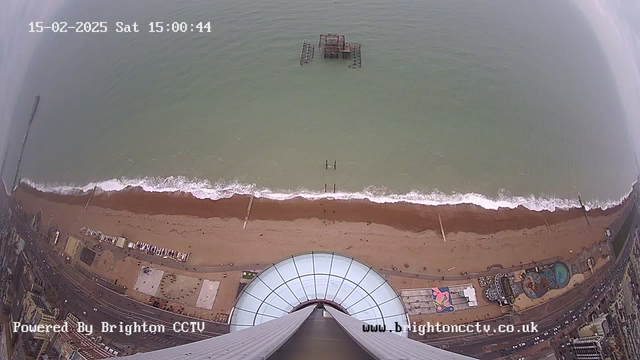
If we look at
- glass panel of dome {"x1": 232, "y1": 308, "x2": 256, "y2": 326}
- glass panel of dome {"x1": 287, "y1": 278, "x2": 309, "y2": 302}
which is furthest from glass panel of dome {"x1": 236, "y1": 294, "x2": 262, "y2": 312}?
glass panel of dome {"x1": 287, "y1": 278, "x2": 309, "y2": 302}

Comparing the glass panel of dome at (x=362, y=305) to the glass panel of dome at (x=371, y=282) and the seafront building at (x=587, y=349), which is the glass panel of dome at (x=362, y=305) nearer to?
the glass panel of dome at (x=371, y=282)

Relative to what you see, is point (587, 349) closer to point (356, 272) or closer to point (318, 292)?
point (356, 272)

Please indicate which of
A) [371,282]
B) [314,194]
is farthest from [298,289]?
[314,194]

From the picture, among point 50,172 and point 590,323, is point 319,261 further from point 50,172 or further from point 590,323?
point 50,172

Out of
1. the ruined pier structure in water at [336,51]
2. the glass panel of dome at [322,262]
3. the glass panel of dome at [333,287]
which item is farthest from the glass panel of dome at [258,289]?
the ruined pier structure in water at [336,51]

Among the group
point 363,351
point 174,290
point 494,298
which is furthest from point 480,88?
point 174,290

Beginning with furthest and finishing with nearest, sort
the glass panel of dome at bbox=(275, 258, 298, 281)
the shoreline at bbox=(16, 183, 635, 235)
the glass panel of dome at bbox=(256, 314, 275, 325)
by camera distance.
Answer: the shoreline at bbox=(16, 183, 635, 235)
the glass panel of dome at bbox=(275, 258, 298, 281)
the glass panel of dome at bbox=(256, 314, 275, 325)

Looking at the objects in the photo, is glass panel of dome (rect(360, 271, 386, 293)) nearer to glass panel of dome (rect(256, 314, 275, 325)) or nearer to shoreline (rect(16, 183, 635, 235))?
glass panel of dome (rect(256, 314, 275, 325))
